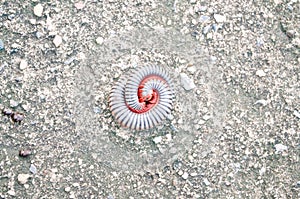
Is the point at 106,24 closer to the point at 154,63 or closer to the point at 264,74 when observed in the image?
the point at 154,63

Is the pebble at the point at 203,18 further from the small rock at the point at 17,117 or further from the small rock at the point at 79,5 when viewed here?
the small rock at the point at 17,117

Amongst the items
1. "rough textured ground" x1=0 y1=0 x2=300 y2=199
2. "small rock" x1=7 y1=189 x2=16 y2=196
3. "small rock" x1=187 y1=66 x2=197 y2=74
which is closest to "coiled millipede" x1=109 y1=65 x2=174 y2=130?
"rough textured ground" x1=0 y1=0 x2=300 y2=199

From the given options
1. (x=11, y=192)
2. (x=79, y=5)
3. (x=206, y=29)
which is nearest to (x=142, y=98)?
(x=206, y=29)

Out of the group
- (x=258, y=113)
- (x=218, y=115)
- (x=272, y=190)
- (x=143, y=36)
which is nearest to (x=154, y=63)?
(x=143, y=36)

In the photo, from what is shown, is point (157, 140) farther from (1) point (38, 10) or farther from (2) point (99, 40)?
(1) point (38, 10)

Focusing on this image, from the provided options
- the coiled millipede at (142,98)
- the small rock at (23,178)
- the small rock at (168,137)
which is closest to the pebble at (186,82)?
the coiled millipede at (142,98)
